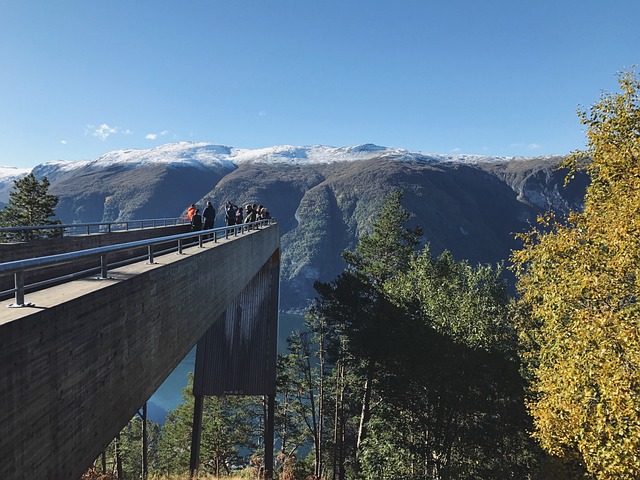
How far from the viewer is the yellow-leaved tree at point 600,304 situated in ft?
20.4

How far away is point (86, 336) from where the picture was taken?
3992 millimetres

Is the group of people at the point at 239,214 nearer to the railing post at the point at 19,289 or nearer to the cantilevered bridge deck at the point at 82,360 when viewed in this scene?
the cantilevered bridge deck at the point at 82,360

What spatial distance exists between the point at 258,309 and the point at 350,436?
1601 cm

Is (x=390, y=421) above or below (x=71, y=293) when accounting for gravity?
below

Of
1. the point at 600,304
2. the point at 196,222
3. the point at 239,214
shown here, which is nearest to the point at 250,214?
the point at 239,214

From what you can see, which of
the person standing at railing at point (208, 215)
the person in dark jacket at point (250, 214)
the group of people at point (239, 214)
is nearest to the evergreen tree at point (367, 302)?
the group of people at point (239, 214)

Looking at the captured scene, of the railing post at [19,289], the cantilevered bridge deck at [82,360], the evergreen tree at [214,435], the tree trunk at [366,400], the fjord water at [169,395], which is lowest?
the fjord water at [169,395]

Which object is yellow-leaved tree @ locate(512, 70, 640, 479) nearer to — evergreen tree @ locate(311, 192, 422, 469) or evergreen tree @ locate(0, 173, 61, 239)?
evergreen tree @ locate(311, 192, 422, 469)

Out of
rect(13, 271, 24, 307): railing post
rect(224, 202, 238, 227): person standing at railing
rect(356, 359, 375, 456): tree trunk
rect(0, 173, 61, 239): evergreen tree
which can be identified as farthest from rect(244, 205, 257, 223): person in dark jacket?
rect(0, 173, 61, 239): evergreen tree

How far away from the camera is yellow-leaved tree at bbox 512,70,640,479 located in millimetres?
6219

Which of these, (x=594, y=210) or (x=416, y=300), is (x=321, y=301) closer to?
(x=416, y=300)

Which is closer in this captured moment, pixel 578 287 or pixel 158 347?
pixel 158 347

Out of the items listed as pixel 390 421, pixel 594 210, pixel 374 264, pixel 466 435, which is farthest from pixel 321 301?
pixel 594 210

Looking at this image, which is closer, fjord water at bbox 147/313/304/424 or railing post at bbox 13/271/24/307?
railing post at bbox 13/271/24/307
